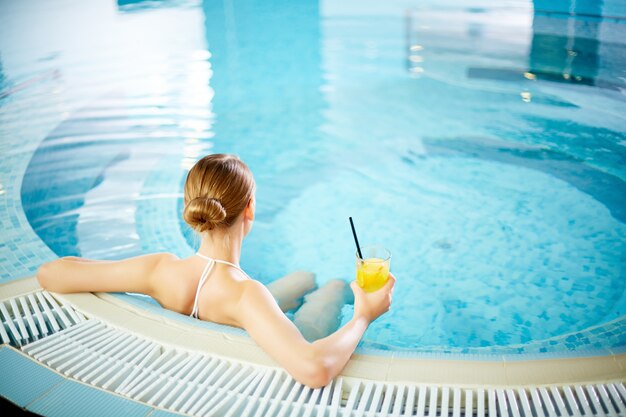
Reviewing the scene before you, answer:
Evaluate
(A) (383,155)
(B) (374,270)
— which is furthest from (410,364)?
(A) (383,155)

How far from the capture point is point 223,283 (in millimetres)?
1929

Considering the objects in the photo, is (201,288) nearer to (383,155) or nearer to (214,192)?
(214,192)

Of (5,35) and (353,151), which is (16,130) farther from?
(5,35)

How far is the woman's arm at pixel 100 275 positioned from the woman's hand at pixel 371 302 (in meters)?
0.67

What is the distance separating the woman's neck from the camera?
1.95m

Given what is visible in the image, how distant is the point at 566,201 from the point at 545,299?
118 cm

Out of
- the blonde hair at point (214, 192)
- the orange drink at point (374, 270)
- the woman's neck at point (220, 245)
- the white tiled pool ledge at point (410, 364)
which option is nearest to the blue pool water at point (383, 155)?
the orange drink at point (374, 270)

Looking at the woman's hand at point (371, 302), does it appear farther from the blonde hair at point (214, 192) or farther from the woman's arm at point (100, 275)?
the woman's arm at point (100, 275)

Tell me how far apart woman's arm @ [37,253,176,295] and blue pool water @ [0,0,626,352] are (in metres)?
1.00

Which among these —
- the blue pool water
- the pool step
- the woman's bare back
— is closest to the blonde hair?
the woman's bare back

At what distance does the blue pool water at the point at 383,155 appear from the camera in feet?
10.5

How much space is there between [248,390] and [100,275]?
2.58ft

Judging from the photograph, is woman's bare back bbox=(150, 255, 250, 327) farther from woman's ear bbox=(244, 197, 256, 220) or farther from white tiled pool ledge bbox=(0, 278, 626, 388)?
woman's ear bbox=(244, 197, 256, 220)

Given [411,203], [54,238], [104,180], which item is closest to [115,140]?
[104,180]
